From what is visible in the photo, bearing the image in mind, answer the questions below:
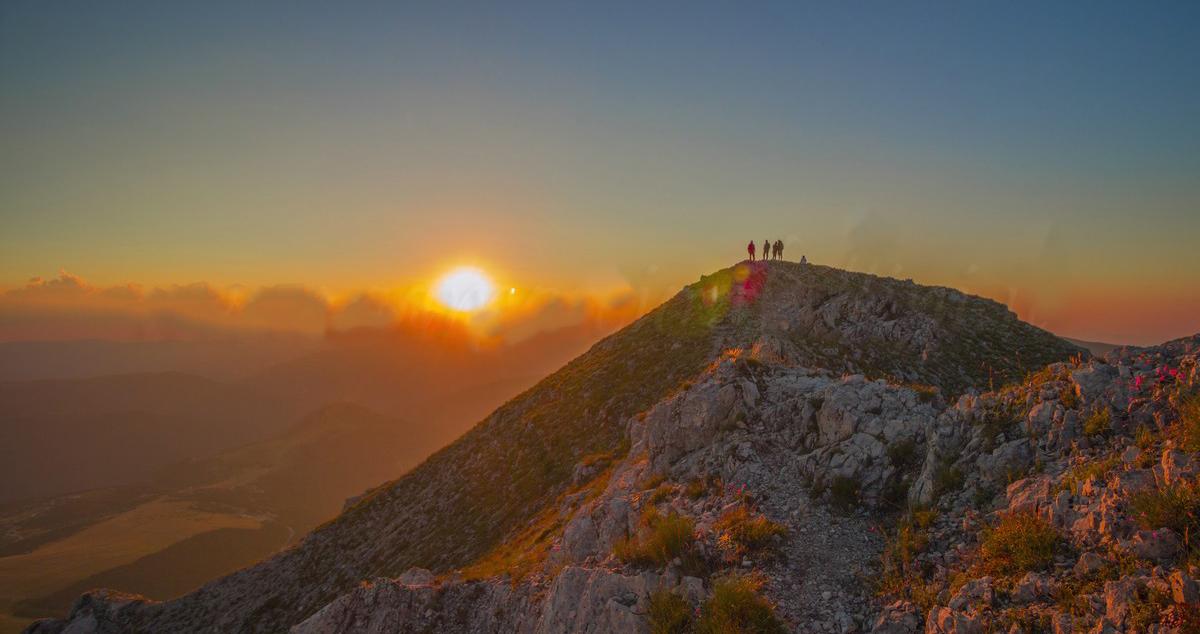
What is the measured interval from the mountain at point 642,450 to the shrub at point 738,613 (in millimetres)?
1115

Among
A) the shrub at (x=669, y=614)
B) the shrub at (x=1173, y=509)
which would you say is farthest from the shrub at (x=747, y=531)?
the shrub at (x=1173, y=509)

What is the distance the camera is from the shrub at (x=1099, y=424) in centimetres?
1172

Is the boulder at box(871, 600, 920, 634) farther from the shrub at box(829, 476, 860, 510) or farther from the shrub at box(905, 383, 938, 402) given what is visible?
the shrub at box(905, 383, 938, 402)

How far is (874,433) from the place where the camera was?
16328 millimetres

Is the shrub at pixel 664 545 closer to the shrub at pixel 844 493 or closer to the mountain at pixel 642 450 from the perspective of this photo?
the mountain at pixel 642 450

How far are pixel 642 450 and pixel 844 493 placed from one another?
13832 mm

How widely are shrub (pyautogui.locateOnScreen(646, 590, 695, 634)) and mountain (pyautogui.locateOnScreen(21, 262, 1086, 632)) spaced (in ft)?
2.00

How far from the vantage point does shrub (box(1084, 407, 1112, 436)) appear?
1172cm

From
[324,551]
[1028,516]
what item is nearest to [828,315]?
[1028,516]

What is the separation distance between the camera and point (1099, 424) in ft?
38.7

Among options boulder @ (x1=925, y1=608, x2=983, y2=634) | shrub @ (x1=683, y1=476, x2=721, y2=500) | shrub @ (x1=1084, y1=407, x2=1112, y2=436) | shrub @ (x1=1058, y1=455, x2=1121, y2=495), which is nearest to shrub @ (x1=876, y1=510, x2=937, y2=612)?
boulder @ (x1=925, y1=608, x2=983, y2=634)

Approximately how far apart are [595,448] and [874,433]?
29394 millimetres

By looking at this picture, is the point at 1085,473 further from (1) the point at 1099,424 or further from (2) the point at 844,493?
(2) the point at 844,493

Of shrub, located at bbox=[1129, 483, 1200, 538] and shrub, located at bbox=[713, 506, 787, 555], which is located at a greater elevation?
shrub, located at bbox=[1129, 483, 1200, 538]
